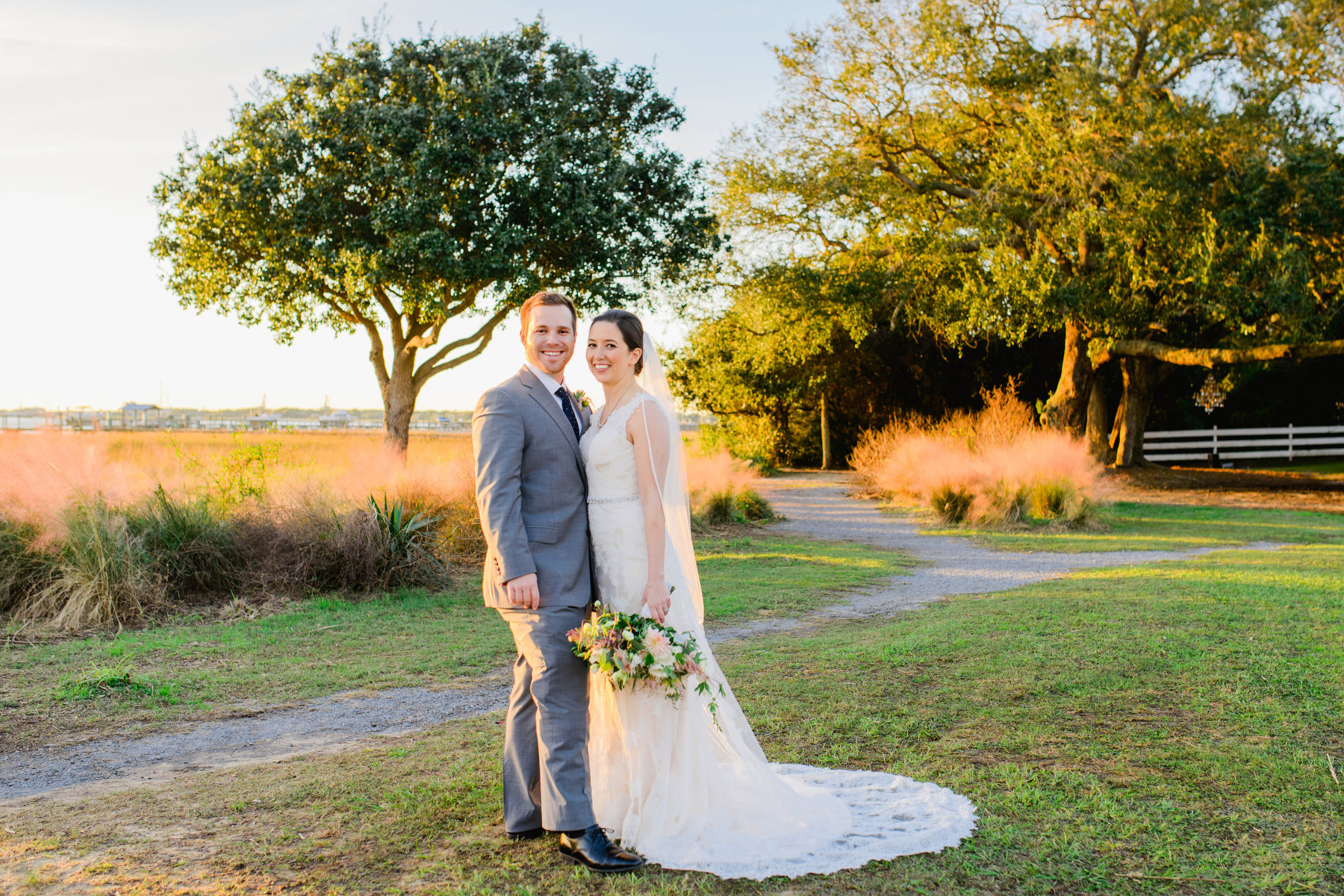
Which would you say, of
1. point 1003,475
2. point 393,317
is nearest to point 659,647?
point 1003,475

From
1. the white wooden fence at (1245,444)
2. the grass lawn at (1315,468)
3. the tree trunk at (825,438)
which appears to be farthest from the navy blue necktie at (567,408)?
the white wooden fence at (1245,444)

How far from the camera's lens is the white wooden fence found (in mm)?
26781

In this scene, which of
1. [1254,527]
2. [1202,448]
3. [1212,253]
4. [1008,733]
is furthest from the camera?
[1202,448]

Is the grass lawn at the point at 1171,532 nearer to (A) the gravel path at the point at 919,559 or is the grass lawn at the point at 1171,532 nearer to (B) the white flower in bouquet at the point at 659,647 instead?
(A) the gravel path at the point at 919,559

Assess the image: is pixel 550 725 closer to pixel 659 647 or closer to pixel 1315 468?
pixel 659 647

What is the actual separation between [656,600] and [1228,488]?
20120 mm

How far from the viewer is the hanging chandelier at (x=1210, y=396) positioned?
93.2ft

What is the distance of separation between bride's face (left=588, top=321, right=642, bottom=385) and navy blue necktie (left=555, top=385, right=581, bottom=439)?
12 centimetres

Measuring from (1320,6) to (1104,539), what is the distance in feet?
33.8

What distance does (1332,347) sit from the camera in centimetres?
1711

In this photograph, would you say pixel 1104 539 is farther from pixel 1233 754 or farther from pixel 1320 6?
pixel 1320 6

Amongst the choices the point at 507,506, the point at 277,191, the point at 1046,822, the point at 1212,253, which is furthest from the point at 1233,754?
the point at 277,191

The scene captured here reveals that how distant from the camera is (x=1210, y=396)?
29156 mm

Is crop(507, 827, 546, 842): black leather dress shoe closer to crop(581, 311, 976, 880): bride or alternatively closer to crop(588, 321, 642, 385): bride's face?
crop(581, 311, 976, 880): bride
